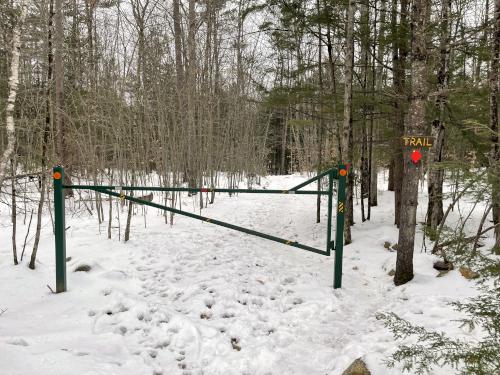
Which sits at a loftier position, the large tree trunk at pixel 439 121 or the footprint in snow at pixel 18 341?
the large tree trunk at pixel 439 121

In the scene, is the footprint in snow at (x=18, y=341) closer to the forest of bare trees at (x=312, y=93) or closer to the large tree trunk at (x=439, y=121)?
the forest of bare trees at (x=312, y=93)

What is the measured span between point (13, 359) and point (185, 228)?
5.57 meters

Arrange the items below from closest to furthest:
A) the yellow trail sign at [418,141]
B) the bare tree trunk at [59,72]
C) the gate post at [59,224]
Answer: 1. the gate post at [59,224]
2. the yellow trail sign at [418,141]
3. the bare tree trunk at [59,72]

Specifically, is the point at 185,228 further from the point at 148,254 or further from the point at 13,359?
the point at 13,359

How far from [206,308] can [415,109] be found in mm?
3729

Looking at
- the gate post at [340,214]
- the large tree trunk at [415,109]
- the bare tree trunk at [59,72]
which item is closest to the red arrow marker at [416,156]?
the large tree trunk at [415,109]

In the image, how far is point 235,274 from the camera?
5102 millimetres

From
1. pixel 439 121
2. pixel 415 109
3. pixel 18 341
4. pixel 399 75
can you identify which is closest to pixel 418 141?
pixel 415 109

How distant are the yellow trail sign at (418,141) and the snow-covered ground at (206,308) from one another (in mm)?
1886

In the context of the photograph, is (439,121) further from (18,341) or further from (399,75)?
(18,341)

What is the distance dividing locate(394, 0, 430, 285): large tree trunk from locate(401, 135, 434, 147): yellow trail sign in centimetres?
12

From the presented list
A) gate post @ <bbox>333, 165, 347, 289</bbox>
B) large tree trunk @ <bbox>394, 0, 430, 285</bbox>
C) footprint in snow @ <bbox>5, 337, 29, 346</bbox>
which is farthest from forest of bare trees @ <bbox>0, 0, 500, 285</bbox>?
footprint in snow @ <bbox>5, 337, 29, 346</bbox>

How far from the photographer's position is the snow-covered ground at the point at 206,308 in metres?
2.97

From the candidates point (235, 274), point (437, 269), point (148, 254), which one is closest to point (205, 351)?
point (235, 274)
